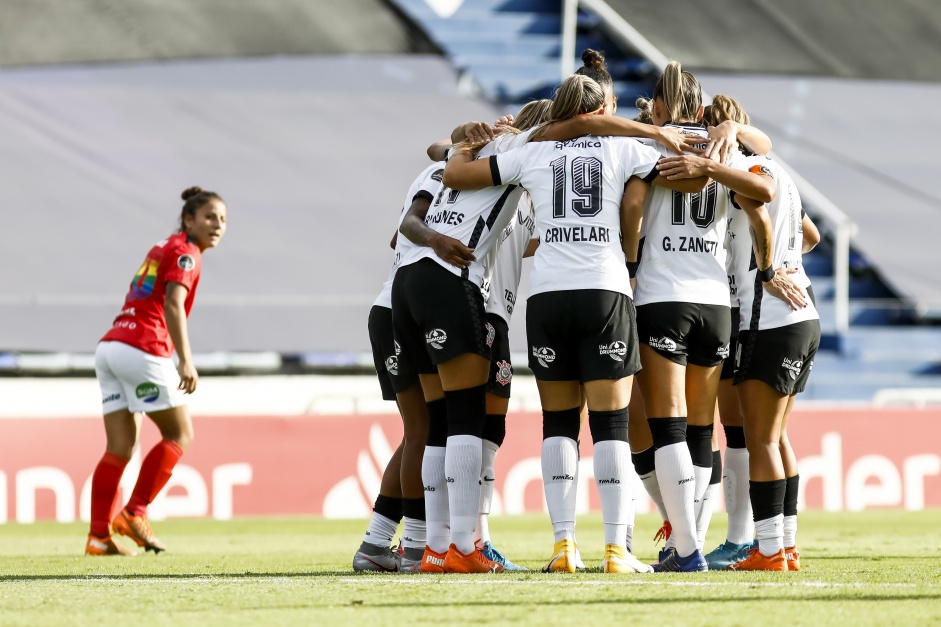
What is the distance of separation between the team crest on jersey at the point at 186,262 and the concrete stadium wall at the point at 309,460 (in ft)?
11.1

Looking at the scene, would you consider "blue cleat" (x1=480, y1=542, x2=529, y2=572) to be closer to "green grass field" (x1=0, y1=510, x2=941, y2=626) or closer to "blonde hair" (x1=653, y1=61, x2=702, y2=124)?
"green grass field" (x1=0, y1=510, x2=941, y2=626)

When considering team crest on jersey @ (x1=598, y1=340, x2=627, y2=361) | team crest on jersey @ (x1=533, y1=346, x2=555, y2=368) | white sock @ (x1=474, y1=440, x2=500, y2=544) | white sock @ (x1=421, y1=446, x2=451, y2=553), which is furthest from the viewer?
white sock @ (x1=474, y1=440, x2=500, y2=544)

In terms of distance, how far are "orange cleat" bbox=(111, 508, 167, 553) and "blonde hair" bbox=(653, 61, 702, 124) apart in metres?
3.63

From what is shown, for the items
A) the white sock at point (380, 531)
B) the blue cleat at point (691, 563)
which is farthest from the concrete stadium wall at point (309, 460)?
the blue cleat at point (691, 563)

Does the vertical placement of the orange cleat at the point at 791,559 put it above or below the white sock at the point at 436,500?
below

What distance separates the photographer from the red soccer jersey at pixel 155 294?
24.4ft

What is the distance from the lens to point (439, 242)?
217 inches

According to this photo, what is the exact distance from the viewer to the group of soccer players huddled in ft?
17.3

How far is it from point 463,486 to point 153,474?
105 inches

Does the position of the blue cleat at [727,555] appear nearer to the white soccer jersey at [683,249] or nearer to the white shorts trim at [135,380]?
the white soccer jersey at [683,249]

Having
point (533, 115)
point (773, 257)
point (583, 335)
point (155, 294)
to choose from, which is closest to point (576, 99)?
point (533, 115)

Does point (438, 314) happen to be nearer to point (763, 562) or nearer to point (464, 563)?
point (464, 563)

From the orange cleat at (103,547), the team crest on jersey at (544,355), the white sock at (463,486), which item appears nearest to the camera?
the team crest on jersey at (544,355)

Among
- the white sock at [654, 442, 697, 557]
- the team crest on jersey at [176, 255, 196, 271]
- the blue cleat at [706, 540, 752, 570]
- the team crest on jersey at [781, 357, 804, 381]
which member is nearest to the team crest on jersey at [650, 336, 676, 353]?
the white sock at [654, 442, 697, 557]
